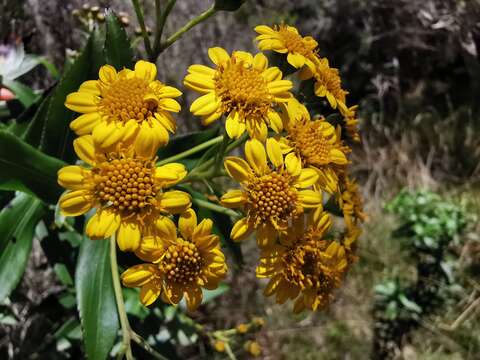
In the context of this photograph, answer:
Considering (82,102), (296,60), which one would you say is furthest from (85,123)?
(296,60)

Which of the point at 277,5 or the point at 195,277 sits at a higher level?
the point at 195,277

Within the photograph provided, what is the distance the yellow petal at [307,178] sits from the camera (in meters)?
1.52

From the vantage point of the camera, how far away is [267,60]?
1.63 meters

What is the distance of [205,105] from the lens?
1.48 m

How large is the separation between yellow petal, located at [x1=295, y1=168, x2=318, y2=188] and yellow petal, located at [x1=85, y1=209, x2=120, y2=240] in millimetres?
484

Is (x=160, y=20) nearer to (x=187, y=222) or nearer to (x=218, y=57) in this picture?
(x=218, y=57)

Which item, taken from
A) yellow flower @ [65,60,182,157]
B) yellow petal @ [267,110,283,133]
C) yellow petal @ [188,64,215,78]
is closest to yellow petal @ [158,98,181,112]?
yellow flower @ [65,60,182,157]

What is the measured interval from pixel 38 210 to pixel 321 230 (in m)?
0.92

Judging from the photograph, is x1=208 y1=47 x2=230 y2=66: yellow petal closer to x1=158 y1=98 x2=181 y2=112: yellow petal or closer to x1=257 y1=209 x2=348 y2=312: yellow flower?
x1=158 y1=98 x2=181 y2=112: yellow petal

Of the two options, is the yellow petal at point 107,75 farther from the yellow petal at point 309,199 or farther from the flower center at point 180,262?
the yellow petal at point 309,199

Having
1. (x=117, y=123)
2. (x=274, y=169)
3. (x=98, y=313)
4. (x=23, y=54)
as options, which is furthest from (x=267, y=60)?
(x=23, y=54)

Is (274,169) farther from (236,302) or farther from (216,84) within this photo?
(236,302)

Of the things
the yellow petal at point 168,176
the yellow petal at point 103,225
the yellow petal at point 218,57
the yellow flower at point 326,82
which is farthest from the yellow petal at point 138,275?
the yellow flower at point 326,82

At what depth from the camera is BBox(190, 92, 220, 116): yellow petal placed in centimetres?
145
